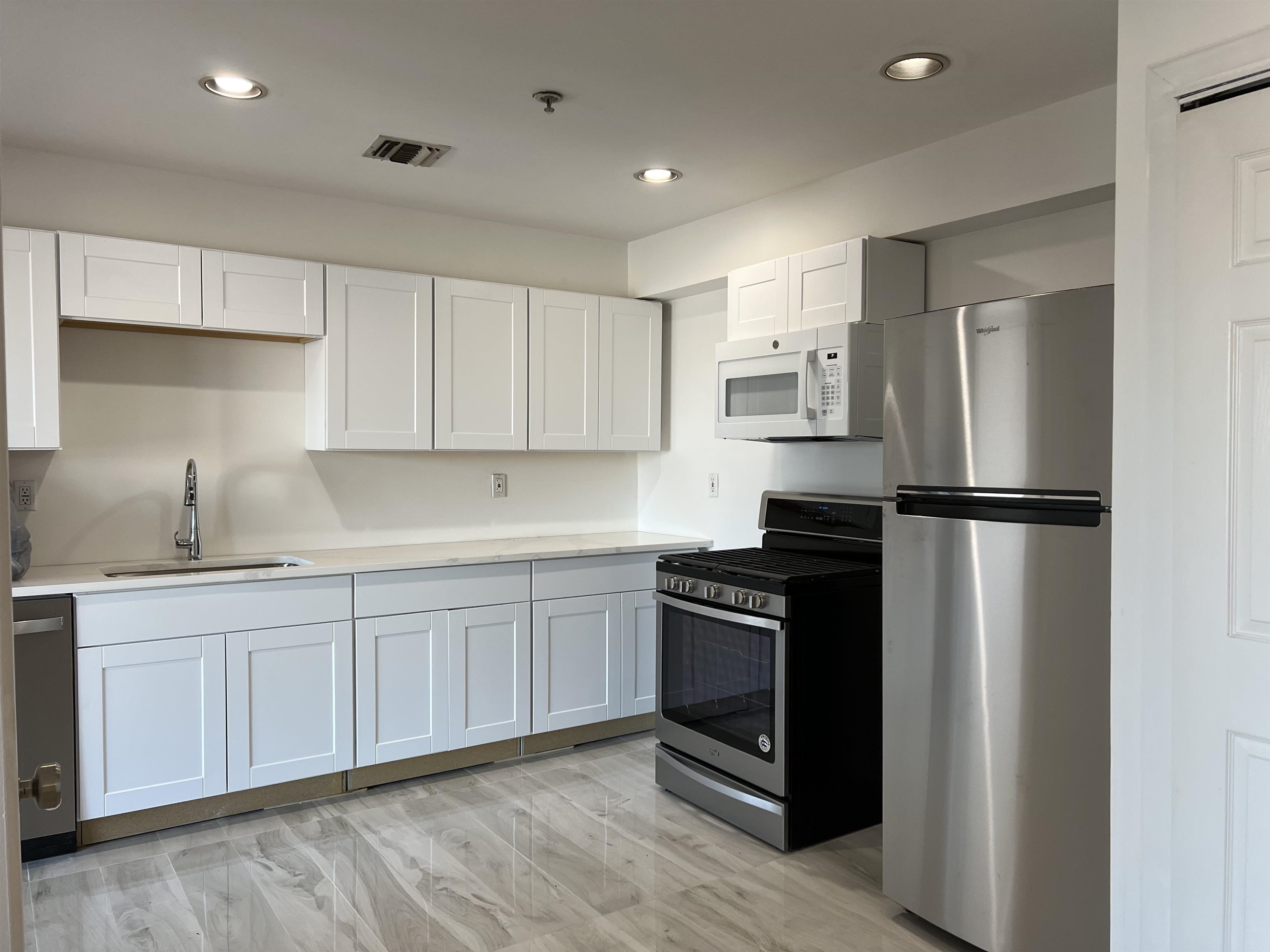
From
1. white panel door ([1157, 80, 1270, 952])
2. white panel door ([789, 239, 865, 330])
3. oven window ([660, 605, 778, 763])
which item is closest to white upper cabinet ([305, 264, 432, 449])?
oven window ([660, 605, 778, 763])

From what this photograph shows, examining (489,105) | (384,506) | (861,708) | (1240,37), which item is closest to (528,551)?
(384,506)

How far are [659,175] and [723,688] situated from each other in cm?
191

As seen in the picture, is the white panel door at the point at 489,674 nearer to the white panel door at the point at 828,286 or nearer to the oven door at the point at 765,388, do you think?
the oven door at the point at 765,388

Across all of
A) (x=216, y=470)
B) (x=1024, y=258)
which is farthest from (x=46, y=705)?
(x=1024, y=258)

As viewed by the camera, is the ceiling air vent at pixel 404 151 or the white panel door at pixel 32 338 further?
the ceiling air vent at pixel 404 151

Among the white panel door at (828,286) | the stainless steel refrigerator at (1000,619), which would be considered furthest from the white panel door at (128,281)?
the stainless steel refrigerator at (1000,619)

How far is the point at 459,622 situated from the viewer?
358cm

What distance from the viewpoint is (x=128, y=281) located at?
3145 millimetres

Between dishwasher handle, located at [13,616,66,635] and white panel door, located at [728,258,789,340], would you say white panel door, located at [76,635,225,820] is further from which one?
white panel door, located at [728,258,789,340]

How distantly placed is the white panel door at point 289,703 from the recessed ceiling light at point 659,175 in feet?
6.57

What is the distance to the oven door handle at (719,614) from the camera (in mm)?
2971

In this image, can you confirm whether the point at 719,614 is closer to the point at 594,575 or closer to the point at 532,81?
the point at 594,575

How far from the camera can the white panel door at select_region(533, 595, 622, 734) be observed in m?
3.79

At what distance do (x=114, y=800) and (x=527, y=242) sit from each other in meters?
2.80
